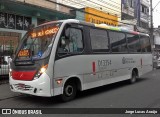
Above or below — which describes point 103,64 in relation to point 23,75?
above

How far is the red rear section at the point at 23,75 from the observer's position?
26.5 feet

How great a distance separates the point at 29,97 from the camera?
9.47 metres

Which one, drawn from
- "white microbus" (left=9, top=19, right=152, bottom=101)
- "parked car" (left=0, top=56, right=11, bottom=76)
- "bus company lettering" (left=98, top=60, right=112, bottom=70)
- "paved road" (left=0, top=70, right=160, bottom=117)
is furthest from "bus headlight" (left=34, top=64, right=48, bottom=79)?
"parked car" (left=0, top=56, right=11, bottom=76)

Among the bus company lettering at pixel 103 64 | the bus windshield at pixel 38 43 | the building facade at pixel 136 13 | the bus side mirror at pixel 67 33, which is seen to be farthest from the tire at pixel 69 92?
the building facade at pixel 136 13

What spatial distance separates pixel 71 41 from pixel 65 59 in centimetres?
75

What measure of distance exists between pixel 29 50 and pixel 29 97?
1860 millimetres

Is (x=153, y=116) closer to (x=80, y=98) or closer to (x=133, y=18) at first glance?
(x=80, y=98)

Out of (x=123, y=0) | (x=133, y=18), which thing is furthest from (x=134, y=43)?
(x=133, y=18)

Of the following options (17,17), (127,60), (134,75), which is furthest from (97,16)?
(127,60)

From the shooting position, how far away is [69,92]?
347 inches

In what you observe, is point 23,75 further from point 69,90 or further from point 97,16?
point 97,16

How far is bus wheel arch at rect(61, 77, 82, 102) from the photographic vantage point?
8594mm

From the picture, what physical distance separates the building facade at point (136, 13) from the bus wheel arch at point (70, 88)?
24022 millimetres

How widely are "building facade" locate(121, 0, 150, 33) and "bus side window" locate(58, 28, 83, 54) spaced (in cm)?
2361
